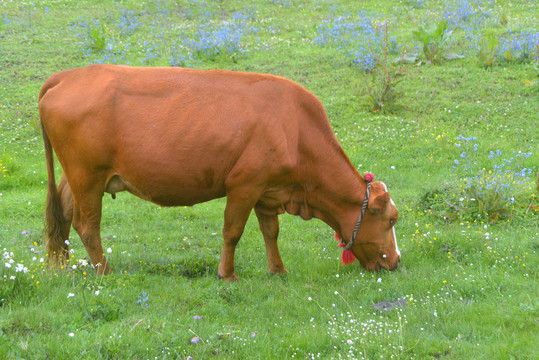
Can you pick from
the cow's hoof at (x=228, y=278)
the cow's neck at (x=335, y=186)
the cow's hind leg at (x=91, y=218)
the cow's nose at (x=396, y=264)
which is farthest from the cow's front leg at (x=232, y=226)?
the cow's nose at (x=396, y=264)

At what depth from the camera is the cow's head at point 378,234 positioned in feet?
21.4

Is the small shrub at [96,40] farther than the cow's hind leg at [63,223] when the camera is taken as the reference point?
Yes

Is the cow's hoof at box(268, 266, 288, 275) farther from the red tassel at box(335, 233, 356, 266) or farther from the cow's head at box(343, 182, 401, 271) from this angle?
the cow's head at box(343, 182, 401, 271)

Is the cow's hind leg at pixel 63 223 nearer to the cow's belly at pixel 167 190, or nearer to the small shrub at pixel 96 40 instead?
Result: the cow's belly at pixel 167 190

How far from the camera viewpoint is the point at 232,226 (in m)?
6.54

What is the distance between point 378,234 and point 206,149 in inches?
86.2

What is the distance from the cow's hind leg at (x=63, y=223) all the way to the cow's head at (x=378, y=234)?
343 cm

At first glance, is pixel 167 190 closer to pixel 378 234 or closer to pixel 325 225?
pixel 378 234

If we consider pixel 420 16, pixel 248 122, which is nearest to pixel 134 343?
pixel 248 122

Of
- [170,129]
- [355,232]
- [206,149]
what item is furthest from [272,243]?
[170,129]

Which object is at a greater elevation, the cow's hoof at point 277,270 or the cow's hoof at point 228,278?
the cow's hoof at point 228,278

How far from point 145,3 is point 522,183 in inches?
658

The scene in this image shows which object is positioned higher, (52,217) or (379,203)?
(379,203)

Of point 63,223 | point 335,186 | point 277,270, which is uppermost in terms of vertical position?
point 335,186
